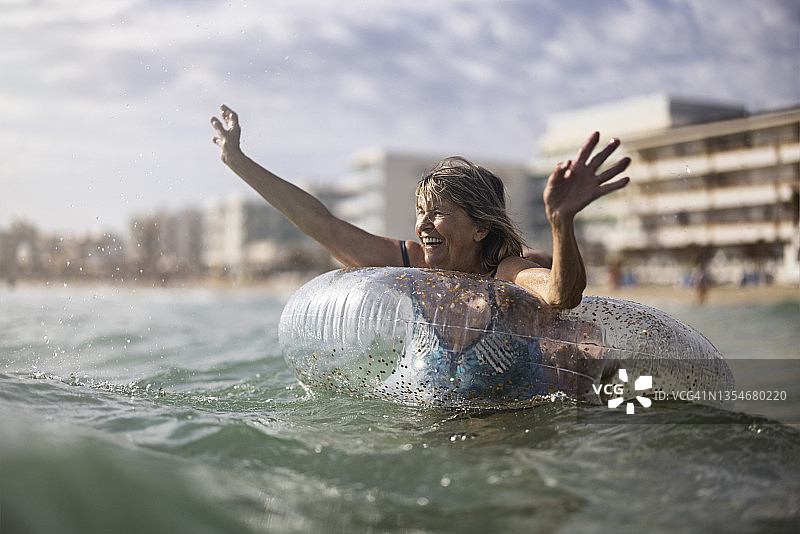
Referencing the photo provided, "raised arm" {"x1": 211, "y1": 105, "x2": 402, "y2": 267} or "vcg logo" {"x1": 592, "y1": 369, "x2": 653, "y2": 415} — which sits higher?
"raised arm" {"x1": 211, "y1": 105, "x2": 402, "y2": 267}

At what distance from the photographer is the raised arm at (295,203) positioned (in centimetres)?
376

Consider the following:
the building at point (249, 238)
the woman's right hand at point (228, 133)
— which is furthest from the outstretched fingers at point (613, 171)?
the building at point (249, 238)

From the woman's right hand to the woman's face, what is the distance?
1.00 m

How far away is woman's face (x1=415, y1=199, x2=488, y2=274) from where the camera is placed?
3432mm

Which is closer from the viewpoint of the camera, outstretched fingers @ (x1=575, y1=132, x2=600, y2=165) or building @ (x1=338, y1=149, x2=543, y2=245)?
outstretched fingers @ (x1=575, y1=132, x2=600, y2=165)

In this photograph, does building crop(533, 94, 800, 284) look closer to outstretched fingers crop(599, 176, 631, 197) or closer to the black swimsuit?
the black swimsuit

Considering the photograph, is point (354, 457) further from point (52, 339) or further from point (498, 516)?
point (52, 339)

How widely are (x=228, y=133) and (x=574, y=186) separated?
1.96 metres

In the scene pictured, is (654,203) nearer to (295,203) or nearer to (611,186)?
(295,203)

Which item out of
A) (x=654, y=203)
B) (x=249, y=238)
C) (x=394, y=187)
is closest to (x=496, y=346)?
(x=654, y=203)

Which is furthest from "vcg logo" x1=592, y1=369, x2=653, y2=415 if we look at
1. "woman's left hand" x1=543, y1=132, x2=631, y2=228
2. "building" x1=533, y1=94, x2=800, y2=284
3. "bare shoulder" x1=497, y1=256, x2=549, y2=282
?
"building" x1=533, y1=94, x2=800, y2=284

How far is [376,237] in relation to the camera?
3.92 metres

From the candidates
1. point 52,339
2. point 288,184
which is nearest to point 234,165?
point 288,184

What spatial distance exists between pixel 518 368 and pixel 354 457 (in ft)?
3.07
